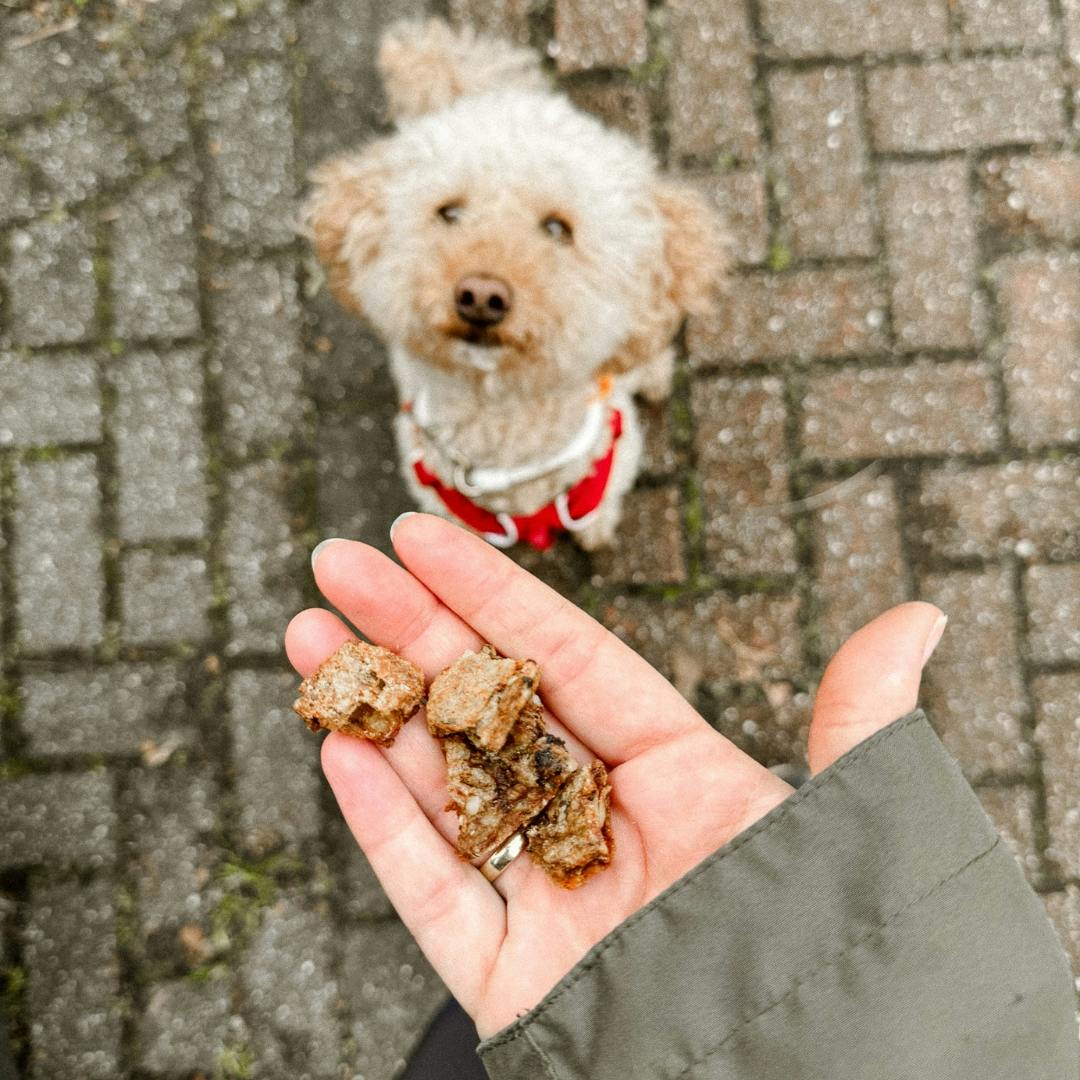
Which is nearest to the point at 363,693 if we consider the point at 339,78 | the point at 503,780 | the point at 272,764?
the point at 503,780

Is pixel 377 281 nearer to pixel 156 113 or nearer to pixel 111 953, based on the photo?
pixel 156 113

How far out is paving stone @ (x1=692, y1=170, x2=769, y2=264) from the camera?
268 cm

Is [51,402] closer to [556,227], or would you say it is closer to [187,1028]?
[556,227]

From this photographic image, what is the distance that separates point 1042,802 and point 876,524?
83 cm

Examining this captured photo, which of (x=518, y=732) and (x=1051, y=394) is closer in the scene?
(x=518, y=732)

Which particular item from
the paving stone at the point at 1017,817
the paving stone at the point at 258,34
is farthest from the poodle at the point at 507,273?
the paving stone at the point at 1017,817

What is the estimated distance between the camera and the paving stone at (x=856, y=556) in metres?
2.59

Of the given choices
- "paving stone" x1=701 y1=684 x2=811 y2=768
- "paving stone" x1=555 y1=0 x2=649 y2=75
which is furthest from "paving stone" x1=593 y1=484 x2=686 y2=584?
"paving stone" x1=555 y1=0 x2=649 y2=75

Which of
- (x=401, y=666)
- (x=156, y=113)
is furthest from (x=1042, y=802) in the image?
(x=156, y=113)

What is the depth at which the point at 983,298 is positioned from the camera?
267 centimetres

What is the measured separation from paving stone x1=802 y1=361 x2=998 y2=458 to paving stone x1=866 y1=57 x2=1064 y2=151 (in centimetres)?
64

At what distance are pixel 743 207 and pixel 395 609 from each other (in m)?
1.57

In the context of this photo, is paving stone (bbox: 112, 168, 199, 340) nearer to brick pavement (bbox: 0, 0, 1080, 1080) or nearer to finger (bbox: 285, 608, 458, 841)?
brick pavement (bbox: 0, 0, 1080, 1080)

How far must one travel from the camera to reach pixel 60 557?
105 inches
